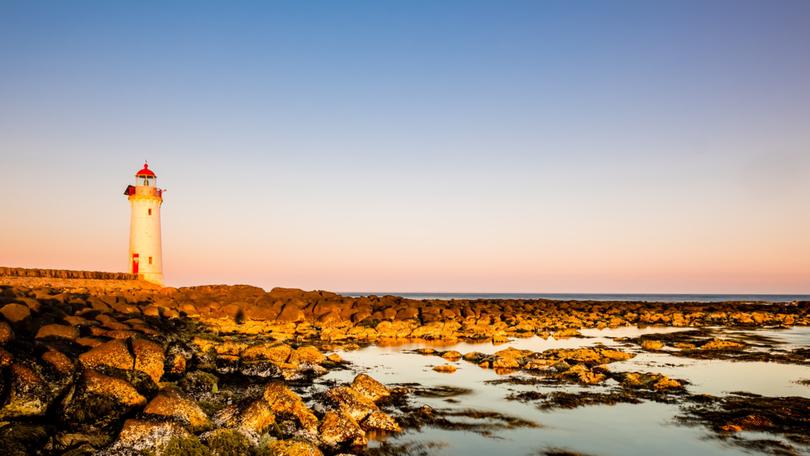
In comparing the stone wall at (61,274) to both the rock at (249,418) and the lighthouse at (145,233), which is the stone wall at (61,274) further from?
the rock at (249,418)

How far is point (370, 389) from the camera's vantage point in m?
11.1

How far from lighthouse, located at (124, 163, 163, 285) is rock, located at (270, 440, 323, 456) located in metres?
31.5

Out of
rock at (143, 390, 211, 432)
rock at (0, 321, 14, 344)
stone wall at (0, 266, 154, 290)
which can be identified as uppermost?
stone wall at (0, 266, 154, 290)

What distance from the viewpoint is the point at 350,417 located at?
8898mm

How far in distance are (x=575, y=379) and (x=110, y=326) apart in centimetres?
1234

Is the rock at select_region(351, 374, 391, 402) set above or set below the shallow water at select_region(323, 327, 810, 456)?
above

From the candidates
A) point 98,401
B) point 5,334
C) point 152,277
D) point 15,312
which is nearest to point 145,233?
point 152,277

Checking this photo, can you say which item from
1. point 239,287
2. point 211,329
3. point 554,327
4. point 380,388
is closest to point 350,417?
point 380,388

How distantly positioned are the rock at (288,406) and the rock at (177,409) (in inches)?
42.9

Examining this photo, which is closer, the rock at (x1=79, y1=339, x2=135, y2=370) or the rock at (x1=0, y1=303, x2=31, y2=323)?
the rock at (x1=79, y1=339, x2=135, y2=370)

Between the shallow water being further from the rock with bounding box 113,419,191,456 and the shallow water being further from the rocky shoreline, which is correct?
the rock with bounding box 113,419,191,456

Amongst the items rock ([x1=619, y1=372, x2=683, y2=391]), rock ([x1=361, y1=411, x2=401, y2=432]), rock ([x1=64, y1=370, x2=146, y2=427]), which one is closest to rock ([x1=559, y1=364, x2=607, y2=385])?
rock ([x1=619, y1=372, x2=683, y2=391])

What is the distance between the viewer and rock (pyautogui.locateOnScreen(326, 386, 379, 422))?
934cm

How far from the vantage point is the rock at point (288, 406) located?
8479 mm
